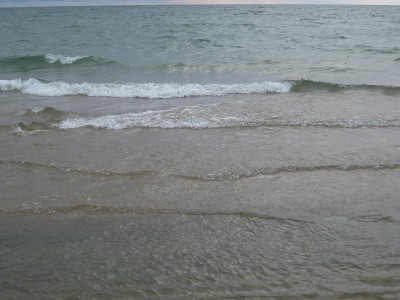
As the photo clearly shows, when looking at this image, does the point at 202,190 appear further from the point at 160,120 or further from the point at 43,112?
the point at 43,112

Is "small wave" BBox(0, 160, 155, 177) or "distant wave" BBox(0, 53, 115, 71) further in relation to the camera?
"distant wave" BBox(0, 53, 115, 71)

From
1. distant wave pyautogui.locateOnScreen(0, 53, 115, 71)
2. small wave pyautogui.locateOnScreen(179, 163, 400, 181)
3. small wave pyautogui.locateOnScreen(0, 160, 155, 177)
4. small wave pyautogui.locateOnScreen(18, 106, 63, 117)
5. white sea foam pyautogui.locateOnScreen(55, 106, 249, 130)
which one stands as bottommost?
small wave pyautogui.locateOnScreen(179, 163, 400, 181)

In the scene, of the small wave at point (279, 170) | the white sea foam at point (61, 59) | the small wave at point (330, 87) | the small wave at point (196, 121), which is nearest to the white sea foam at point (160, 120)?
the small wave at point (196, 121)

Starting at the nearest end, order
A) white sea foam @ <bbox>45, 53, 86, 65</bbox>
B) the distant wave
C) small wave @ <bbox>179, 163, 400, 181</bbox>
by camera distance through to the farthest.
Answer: small wave @ <bbox>179, 163, 400, 181</bbox>
the distant wave
white sea foam @ <bbox>45, 53, 86, 65</bbox>

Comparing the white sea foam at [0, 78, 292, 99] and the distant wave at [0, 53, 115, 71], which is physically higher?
the distant wave at [0, 53, 115, 71]

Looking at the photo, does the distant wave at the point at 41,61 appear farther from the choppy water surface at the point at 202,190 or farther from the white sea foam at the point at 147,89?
the choppy water surface at the point at 202,190

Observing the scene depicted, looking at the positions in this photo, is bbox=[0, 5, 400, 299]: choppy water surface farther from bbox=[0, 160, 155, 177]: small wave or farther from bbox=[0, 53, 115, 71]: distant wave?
bbox=[0, 53, 115, 71]: distant wave

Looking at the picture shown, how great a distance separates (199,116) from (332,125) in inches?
137

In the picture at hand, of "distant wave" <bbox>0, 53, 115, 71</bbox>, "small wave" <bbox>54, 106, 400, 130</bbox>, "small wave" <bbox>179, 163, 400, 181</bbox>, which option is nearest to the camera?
"small wave" <bbox>179, 163, 400, 181</bbox>

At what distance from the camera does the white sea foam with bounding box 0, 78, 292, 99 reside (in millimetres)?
13742

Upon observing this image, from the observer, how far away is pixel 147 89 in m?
14.4

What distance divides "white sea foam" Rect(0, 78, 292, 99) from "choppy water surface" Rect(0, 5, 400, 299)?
4.0 inches

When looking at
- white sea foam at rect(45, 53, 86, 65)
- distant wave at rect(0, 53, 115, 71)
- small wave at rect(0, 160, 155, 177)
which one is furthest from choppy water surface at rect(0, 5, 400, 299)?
white sea foam at rect(45, 53, 86, 65)

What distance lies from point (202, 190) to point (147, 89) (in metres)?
8.99
